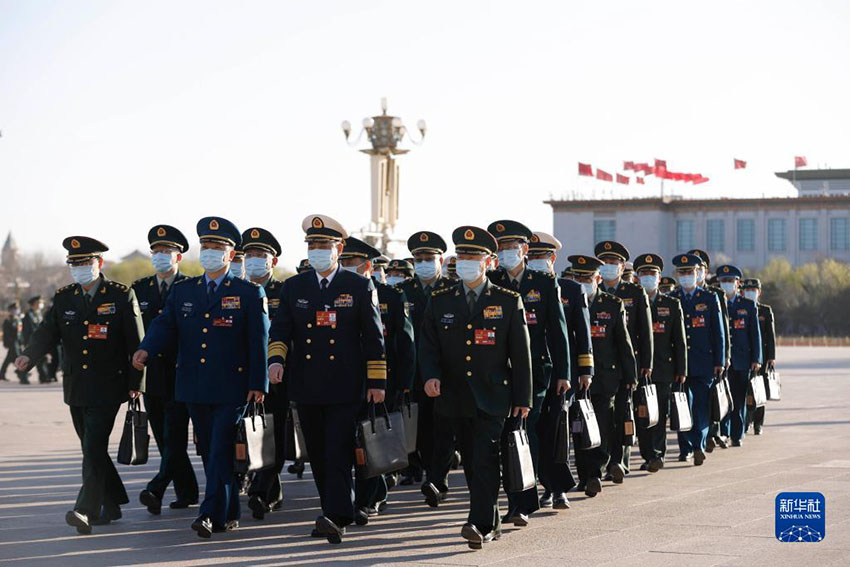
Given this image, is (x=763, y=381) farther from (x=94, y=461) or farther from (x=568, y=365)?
(x=94, y=461)

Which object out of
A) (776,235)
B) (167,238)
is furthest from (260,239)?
(776,235)

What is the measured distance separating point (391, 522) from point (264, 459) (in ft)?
4.20

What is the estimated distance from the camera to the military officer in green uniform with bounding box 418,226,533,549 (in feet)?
30.7

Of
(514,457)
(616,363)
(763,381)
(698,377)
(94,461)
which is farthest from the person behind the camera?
(763,381)

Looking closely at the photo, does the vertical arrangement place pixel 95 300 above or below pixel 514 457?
above

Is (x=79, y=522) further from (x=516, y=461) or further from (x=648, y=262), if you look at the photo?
(x=648, y=262)

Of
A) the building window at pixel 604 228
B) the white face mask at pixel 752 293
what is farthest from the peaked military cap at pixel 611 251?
the building window at pixel 604 228

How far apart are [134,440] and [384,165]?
38.1 metres

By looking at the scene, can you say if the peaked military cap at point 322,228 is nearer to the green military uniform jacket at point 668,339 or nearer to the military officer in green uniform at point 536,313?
the military officer in green uniform at point 536,313

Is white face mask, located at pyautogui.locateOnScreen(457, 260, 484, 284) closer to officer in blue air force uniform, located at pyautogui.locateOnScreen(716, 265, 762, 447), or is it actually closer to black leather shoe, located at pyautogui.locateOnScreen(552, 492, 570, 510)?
black leather shoe, located at pyautogui.locateOnScreen(552, 492, 570, 510)

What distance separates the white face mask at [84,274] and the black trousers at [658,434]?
232 inches

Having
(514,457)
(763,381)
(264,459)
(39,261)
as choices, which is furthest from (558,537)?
(39,261)

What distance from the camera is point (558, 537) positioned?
31.6ft

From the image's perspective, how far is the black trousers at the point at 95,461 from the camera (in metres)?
10.1
